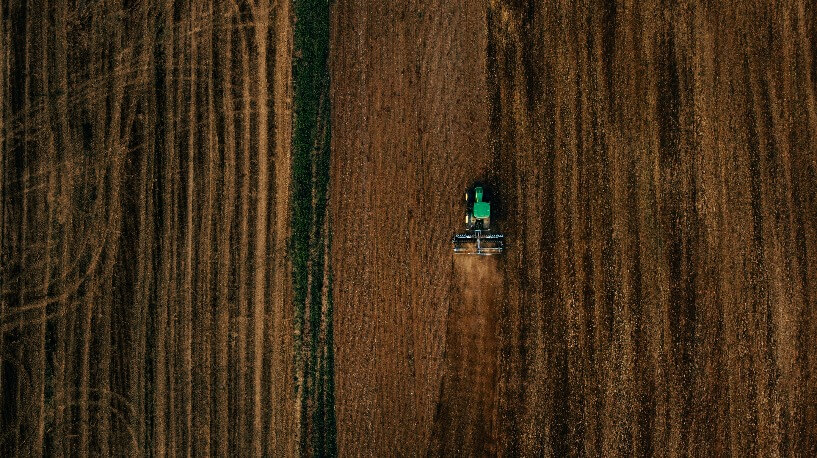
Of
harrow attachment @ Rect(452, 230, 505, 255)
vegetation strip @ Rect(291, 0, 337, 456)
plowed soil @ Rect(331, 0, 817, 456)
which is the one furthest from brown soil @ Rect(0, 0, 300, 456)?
harrow attachment @ Rect(452, 230, 505, 255)

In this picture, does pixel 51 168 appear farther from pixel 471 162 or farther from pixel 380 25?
pixel 471 162

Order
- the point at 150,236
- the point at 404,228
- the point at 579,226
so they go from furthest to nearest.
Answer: the point at 150,236
the point at 404,228
the point at 579,226

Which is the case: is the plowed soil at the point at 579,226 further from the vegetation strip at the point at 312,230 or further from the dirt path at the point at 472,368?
the vegetation strip at the point at 312,230

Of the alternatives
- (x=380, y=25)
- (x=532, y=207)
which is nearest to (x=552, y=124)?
(x=532, y=207)

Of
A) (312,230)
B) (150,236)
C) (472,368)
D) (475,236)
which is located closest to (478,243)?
(475,236)

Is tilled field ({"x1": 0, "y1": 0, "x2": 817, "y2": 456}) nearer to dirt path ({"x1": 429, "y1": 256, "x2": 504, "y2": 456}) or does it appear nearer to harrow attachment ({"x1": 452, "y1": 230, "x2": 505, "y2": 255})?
dirt path ({"x1": 429, "y1": 256, "x2": 504, "y2": 456})

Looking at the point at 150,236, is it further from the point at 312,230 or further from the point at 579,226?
the point at 579,226

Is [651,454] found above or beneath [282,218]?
beneath

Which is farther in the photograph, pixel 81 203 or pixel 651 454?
pixel 81 203
